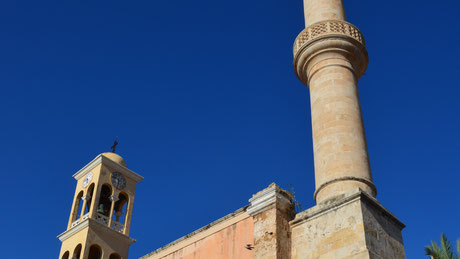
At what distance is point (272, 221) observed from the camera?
816cm

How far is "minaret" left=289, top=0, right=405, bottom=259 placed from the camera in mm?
7398

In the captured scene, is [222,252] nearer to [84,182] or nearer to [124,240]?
[124,240]

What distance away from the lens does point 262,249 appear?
26.4 ft

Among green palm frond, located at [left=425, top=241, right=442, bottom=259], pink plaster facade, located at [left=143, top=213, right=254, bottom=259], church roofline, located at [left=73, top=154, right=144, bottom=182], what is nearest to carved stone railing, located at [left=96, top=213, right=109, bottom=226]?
church roofline, located at [left=73, top=154, right=144, bottom=182]

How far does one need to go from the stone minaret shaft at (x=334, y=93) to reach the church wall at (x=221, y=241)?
132 cm

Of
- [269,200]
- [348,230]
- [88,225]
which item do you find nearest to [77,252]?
[88,225]

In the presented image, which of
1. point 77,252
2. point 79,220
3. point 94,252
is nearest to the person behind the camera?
point 77,252

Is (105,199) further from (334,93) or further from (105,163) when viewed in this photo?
(334,93)

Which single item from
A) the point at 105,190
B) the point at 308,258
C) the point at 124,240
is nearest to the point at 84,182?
the point at 105,190

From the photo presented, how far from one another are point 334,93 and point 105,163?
13.5 m

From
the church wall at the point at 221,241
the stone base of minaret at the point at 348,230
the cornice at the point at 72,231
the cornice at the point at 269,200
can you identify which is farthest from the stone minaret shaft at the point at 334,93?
the cornice at the point at 72,231

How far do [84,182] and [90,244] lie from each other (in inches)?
124

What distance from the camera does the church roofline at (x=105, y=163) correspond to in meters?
20.7

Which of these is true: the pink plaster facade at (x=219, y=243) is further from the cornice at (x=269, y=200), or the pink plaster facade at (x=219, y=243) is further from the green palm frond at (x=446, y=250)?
the green palm frond at (x=446, y=250)
